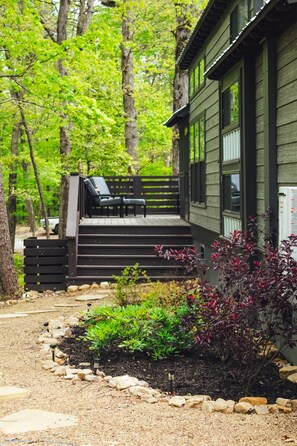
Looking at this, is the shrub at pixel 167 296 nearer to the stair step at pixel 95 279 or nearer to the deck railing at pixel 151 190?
the stair step at pixel 95 279

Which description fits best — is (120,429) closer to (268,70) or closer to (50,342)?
(50,342)

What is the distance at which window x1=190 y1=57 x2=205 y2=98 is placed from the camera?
1490 centimetres

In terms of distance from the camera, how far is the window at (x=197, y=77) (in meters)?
14.9

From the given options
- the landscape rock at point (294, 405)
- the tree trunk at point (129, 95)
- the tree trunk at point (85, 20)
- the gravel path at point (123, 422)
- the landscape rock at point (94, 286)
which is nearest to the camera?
the gravel path at point (123, 422)

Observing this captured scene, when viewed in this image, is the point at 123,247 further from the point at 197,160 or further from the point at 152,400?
the point at 152,400

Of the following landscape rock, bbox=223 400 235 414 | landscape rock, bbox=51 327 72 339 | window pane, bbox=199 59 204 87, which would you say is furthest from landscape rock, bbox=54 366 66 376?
window pane, bbox=199 59 204 87

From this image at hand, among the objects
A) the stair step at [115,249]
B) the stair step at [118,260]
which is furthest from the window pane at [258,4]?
the stair step at [115,249]

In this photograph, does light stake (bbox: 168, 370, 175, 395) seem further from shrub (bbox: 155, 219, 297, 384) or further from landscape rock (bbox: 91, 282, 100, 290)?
landscape rock (bbox: 91, 282, 100, 290)

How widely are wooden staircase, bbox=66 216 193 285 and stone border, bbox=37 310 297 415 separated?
19.3 ft

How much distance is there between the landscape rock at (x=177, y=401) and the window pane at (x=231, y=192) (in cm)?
500

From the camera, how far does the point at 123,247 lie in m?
14.9

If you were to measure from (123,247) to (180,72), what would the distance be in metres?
11.7

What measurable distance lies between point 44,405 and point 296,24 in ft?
15.0

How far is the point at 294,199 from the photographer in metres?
6.98
